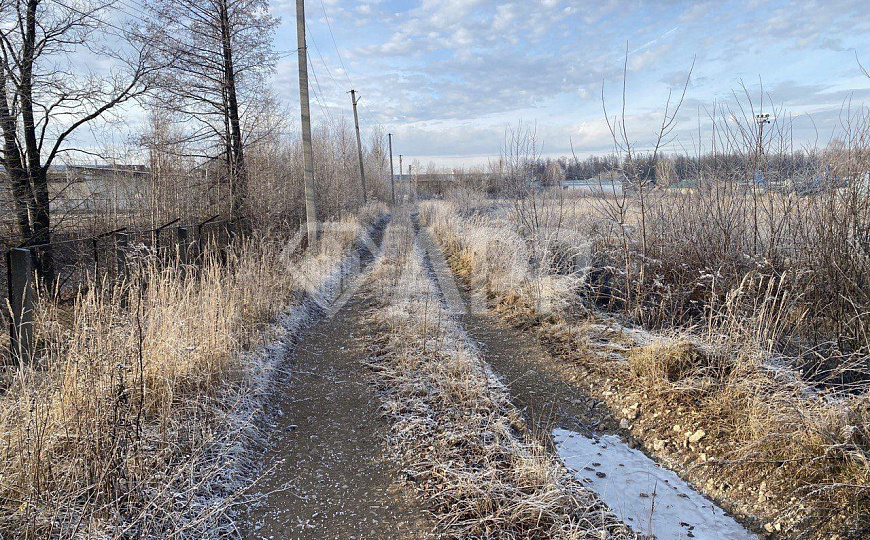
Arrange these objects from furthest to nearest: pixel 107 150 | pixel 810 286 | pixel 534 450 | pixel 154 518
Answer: pixel 107 150
pixel 810 286
pixel 534 450
pixel 154 518

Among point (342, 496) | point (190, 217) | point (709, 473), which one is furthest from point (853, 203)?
point (190, 217)

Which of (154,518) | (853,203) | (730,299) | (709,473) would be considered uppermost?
(853,203)

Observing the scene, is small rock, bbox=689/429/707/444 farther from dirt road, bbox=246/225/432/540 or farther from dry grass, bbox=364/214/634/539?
dirt road, bbox=246/225/432/540

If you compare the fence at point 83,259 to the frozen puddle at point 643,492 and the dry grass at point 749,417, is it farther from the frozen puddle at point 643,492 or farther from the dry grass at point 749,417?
the dry grass at point 749,417

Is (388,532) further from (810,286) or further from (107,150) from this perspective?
(107,150)

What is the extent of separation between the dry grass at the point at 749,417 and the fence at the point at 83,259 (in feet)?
14.2

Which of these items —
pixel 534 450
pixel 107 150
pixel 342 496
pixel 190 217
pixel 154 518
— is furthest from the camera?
pixel 190 217

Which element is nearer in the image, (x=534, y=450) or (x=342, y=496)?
(x=342, y=496)

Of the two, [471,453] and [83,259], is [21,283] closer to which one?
[83,259]

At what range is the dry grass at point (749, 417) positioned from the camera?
8.81 ft

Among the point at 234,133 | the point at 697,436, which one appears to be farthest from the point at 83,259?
the point at 697,436

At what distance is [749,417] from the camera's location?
330 centimetres

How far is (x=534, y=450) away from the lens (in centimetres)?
326

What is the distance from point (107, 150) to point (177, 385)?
8.43 metres
